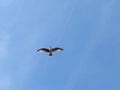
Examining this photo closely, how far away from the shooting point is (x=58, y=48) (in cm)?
6381

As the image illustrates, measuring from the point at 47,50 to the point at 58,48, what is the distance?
5.89 meters

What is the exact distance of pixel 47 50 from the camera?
6544cm
